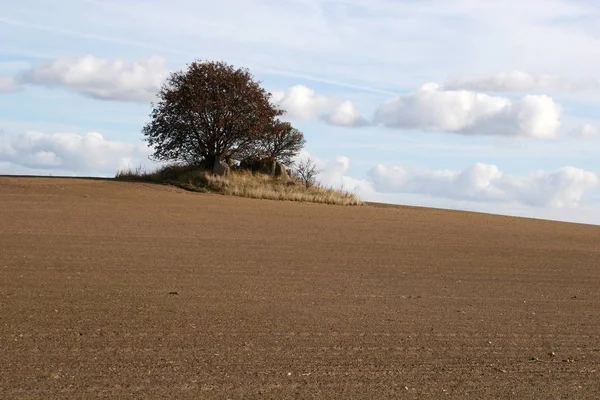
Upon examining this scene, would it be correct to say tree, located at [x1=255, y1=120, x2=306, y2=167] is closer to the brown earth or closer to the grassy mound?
the grassy mound

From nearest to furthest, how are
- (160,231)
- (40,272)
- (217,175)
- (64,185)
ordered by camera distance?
(40,272)
(160,231)
(64,185)
(217,175)

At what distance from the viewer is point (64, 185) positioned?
105ft

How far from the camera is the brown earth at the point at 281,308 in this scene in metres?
10.3

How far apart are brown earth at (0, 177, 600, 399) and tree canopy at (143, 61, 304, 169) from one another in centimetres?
1110

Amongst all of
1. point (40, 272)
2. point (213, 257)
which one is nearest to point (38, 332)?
point (40, 272)

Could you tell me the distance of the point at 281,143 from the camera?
4491cm

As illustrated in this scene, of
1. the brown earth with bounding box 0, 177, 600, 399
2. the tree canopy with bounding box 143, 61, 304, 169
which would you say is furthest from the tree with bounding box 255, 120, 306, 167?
the brown earth with bounding box 0, 177, 600, 399

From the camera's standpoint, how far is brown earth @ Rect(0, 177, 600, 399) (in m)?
10.3

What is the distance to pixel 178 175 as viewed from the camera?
37.8 meters

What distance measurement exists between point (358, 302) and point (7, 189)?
59.7 feet

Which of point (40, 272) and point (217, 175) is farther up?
point (217, 175)

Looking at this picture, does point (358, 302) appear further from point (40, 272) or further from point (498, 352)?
point (40, 272)

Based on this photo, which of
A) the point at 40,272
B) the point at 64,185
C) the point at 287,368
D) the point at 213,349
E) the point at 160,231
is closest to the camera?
the point at 287,368

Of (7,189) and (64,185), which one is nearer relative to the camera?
(7,189)
